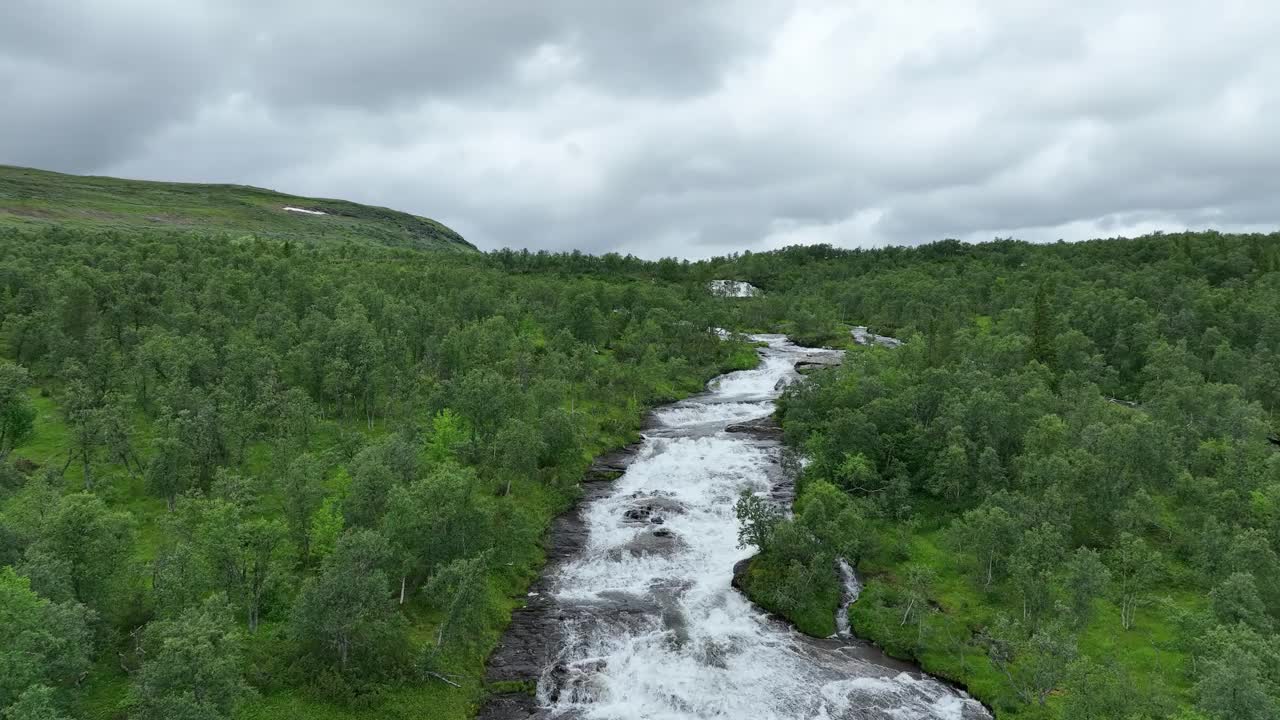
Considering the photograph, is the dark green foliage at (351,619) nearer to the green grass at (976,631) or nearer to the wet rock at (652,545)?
the wet rock at (652,545)

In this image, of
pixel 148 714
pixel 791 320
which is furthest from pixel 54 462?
pixel 791 320

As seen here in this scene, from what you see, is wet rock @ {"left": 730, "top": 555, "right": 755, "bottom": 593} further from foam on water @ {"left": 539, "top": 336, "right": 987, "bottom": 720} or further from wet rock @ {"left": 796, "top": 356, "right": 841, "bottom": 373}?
wet rock @ {"left": 796, "top": 356, "right": 841, "bottom": 373}

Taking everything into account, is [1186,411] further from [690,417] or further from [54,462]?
[54,462]

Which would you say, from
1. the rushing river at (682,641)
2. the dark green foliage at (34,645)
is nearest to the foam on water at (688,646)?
the rushing river at (682,641)

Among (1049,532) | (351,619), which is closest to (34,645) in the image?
(351,619)

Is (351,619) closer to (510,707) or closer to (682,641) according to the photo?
(510,707)
